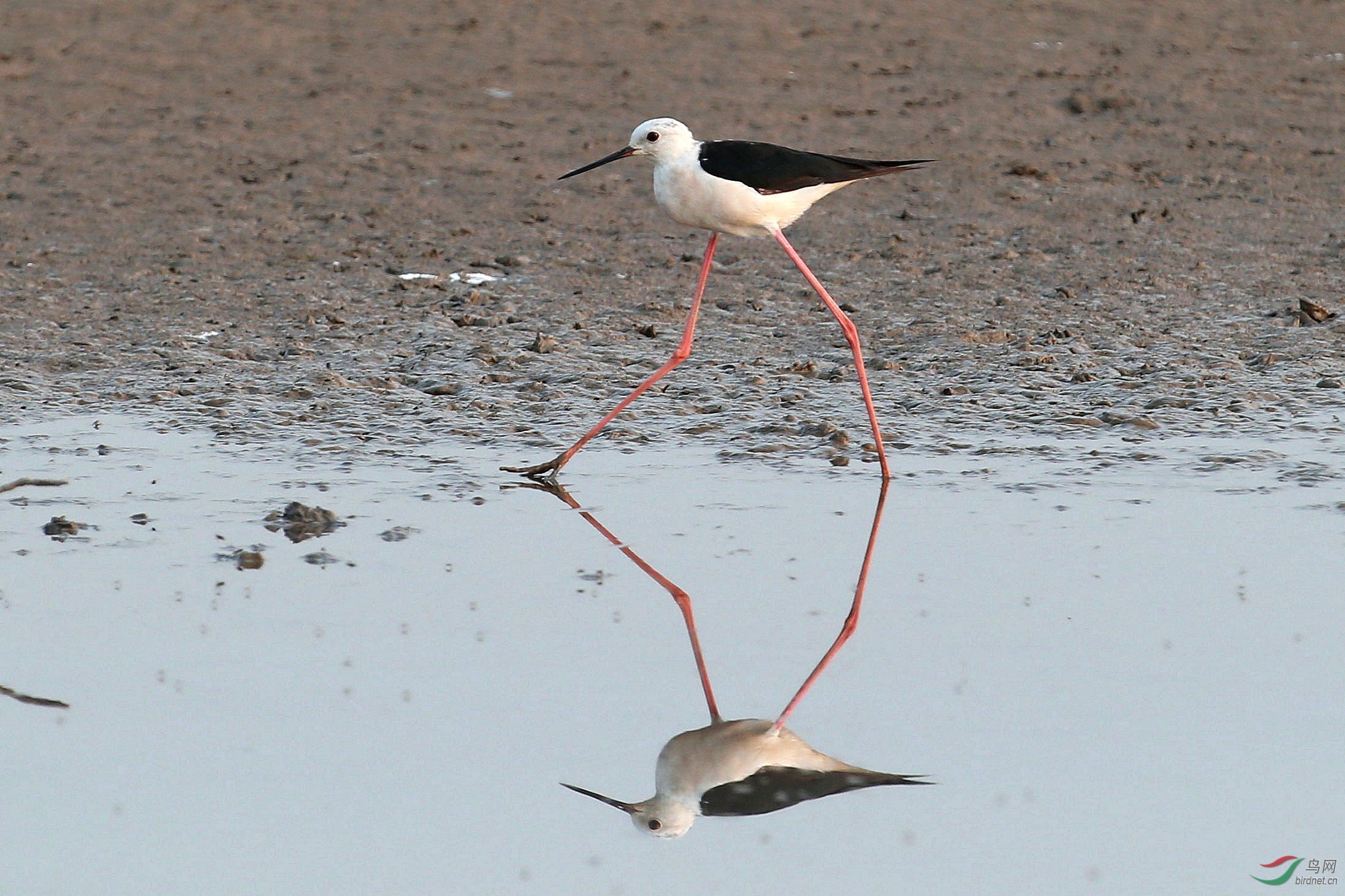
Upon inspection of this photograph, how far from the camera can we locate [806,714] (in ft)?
14.5

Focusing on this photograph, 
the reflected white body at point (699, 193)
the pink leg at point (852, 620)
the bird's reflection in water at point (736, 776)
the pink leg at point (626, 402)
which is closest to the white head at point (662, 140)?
the reflected white body at point (699, 193)

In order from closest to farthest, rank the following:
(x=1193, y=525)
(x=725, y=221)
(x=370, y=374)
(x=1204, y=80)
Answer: (x=1193, y=525) → (x=725, y=221) → (x=370, y=374) → (x=1204, y=80)

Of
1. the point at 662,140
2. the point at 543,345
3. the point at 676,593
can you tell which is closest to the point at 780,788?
the point at 676,593

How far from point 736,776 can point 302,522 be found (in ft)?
6.81

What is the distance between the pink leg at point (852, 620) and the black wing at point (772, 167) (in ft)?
3.45

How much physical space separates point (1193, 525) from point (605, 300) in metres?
3.38

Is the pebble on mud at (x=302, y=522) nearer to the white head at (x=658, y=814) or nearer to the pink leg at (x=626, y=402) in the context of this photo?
the pink leg at (x=626, y=402)

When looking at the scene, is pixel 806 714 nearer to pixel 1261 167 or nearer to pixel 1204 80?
pixel 1261 167

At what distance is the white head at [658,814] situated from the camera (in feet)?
12.8

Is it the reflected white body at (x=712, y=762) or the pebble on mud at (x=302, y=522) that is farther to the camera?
the pebble on mud at (x=302, y=522)

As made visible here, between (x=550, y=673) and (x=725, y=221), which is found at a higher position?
(x=725, y=221)

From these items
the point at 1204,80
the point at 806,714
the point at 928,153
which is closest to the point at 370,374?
the point at 806,714

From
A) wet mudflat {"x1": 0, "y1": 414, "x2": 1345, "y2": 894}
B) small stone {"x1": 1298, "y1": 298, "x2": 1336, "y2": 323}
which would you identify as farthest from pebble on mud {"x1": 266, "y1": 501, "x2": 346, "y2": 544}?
small stone {"x1": 1298, "y1": 298, "x2": 1336, "y2": 323}

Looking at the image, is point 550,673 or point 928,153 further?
point 928,153
